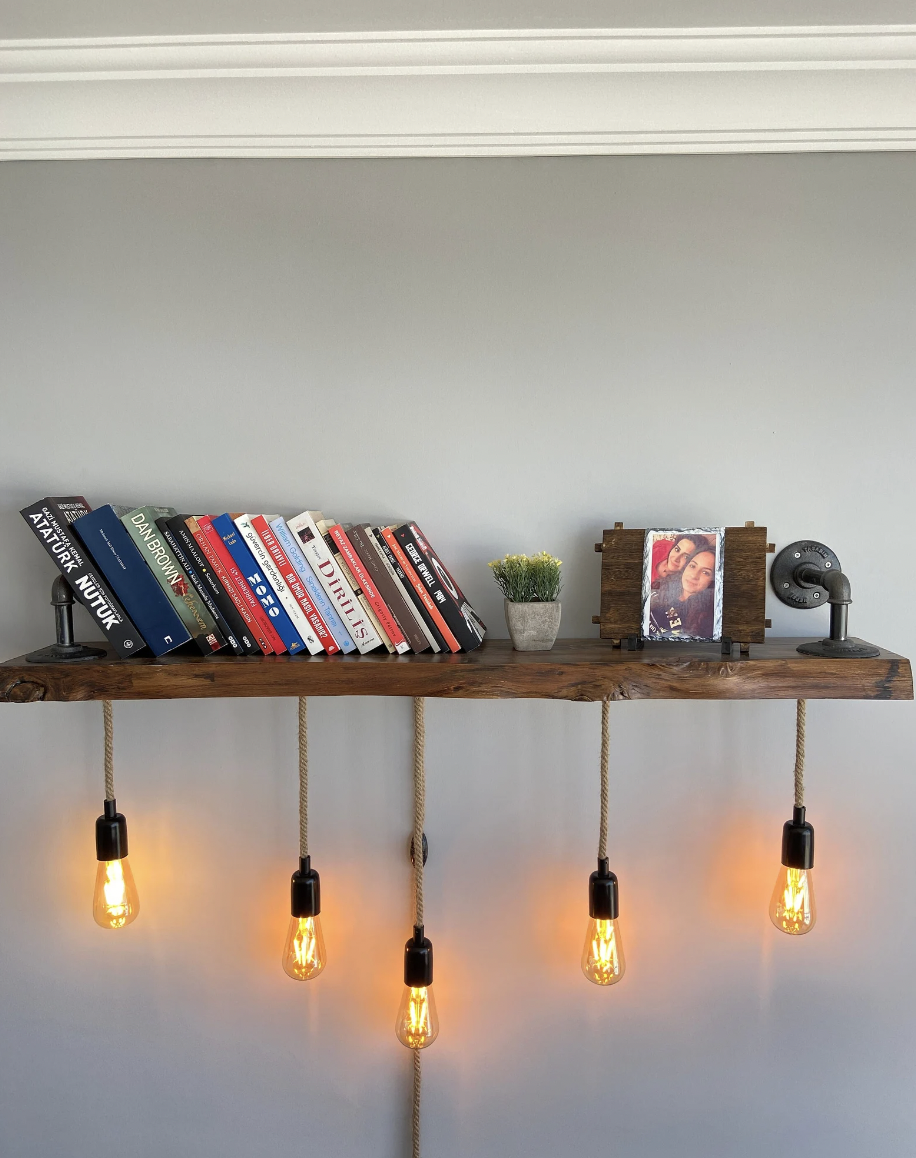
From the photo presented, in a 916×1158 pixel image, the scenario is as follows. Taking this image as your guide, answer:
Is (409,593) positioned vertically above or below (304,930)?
above

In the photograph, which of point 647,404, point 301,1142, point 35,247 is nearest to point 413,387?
point 647,404

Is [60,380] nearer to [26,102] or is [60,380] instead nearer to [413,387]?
[26,102]

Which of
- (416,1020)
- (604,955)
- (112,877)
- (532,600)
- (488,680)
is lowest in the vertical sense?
(416,1020)

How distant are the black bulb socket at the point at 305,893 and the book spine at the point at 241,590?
1.19 feet

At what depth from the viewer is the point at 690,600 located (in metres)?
1.17

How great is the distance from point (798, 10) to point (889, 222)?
351mm

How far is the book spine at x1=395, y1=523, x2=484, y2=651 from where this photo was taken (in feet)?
3.86

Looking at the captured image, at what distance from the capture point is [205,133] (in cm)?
126

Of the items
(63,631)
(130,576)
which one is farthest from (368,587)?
(63,631)

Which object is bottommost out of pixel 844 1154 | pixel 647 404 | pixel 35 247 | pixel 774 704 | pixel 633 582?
pixel 844 1154

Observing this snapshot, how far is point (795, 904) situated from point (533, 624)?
24.1 inches

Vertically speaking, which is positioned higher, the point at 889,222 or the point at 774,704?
the point at 889,222

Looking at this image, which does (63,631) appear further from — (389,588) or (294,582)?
(389,588)

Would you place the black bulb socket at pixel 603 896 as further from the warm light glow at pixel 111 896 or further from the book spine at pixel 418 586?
the warm light glow at pixel 111 896
